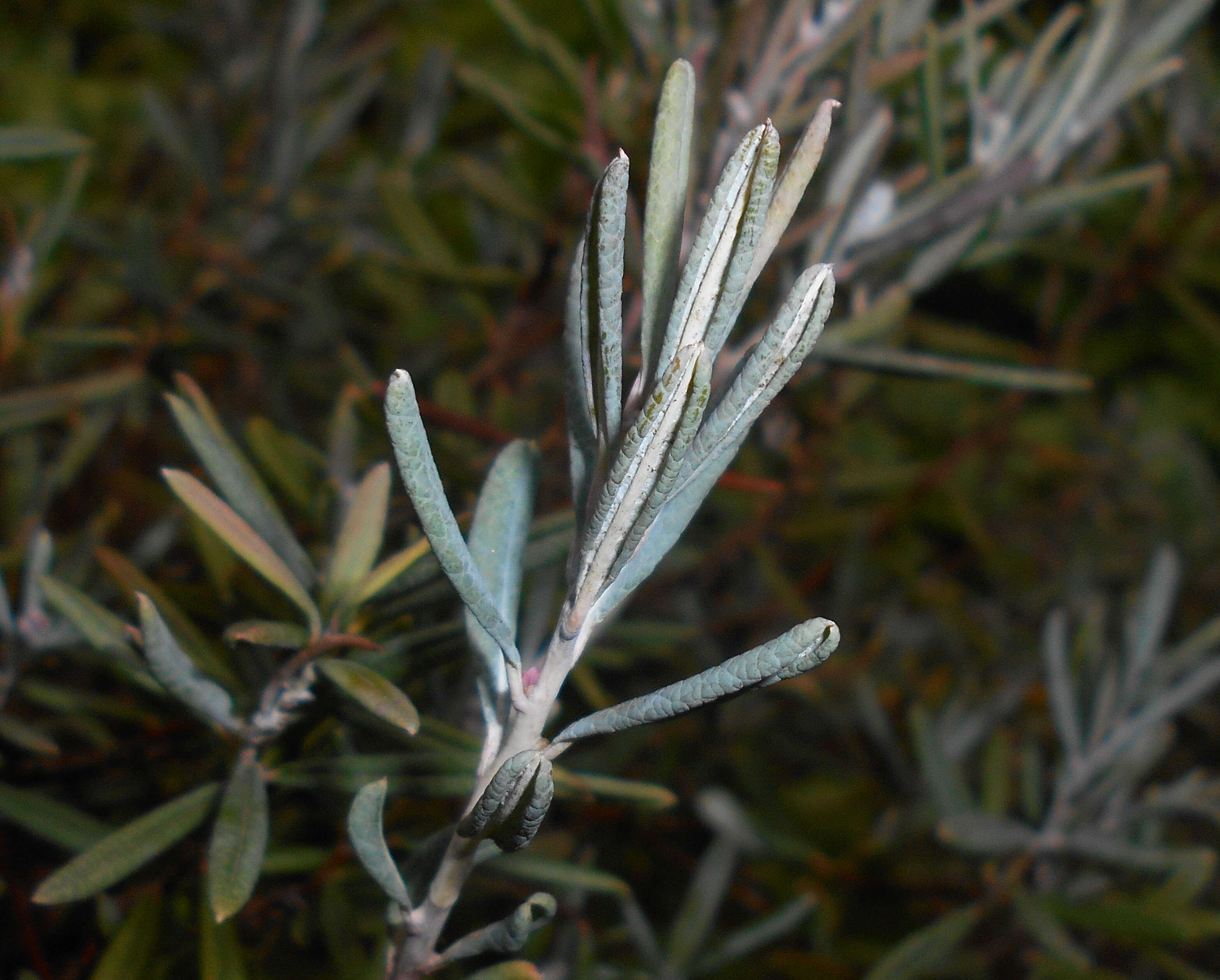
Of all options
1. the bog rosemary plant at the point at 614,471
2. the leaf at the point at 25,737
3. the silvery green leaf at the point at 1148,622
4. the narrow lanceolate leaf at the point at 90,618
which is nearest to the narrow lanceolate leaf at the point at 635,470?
the bog rosemary plant at the point at 614,471

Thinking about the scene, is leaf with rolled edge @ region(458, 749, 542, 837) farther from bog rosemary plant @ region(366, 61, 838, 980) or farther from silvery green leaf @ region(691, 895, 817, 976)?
silvery green leaf @ region(691, 895, 817, 976)

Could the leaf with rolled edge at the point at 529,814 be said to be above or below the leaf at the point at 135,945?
below

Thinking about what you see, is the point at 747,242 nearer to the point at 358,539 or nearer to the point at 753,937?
the point at 358,539

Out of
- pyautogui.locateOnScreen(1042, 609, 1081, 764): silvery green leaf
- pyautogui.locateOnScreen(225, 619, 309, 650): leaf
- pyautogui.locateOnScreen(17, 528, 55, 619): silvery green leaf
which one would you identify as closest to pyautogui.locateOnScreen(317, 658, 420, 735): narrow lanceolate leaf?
pyautogui.locateOnScreen(225, 619, 309, 650): leaf

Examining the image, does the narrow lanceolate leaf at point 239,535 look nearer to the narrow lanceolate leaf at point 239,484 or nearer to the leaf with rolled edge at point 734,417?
the narrow lanceolate leaf at point 239,484

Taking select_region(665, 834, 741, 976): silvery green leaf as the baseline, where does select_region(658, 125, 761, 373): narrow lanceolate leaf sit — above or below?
above

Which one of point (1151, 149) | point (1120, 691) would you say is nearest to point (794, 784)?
point (1120, 691)
